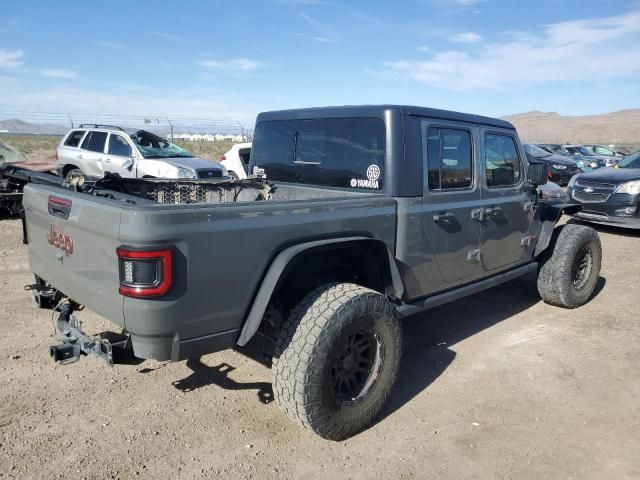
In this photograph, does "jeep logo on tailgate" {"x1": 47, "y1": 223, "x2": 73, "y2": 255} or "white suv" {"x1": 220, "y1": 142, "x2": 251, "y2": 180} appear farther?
"white suv" {"x1": 220, "y1": 142, "x2": 251, "y2": 180}

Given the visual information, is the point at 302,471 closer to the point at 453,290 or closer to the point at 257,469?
the point at 257,469

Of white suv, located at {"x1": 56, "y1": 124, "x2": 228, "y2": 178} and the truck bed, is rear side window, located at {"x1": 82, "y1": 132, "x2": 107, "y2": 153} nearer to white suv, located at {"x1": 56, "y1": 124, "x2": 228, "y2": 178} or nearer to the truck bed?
white suv, located at {"x1": 56, "y1": 124, "x2": 228, "y2": 178}

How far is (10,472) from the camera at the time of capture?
2566 millimetres

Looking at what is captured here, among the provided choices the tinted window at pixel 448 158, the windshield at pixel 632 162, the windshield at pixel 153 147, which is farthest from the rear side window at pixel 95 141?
the windshield at pixel 632 162

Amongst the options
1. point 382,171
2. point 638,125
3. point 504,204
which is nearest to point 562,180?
point 504,204

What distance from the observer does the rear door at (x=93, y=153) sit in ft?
39.1

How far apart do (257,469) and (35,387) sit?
1.77m

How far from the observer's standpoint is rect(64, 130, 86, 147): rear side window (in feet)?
41.4

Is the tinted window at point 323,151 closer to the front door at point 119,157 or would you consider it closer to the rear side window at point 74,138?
the front door at point 119,157

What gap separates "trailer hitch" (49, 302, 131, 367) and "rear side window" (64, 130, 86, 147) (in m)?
11.0

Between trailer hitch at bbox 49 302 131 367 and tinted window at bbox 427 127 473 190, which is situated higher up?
tinted window at bbox 427 127 473 190

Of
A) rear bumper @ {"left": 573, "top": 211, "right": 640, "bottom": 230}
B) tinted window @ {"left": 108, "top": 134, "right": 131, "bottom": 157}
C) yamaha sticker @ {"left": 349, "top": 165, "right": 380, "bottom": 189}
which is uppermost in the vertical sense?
tinted window @ {"left": 108, "top": 134, "right": 131, "bottom": 157}

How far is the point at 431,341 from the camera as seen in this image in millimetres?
4543

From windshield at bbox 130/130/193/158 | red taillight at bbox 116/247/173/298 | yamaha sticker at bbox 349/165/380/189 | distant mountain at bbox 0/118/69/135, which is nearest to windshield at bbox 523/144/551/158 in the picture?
windshield at bbox 130/130/193/158
